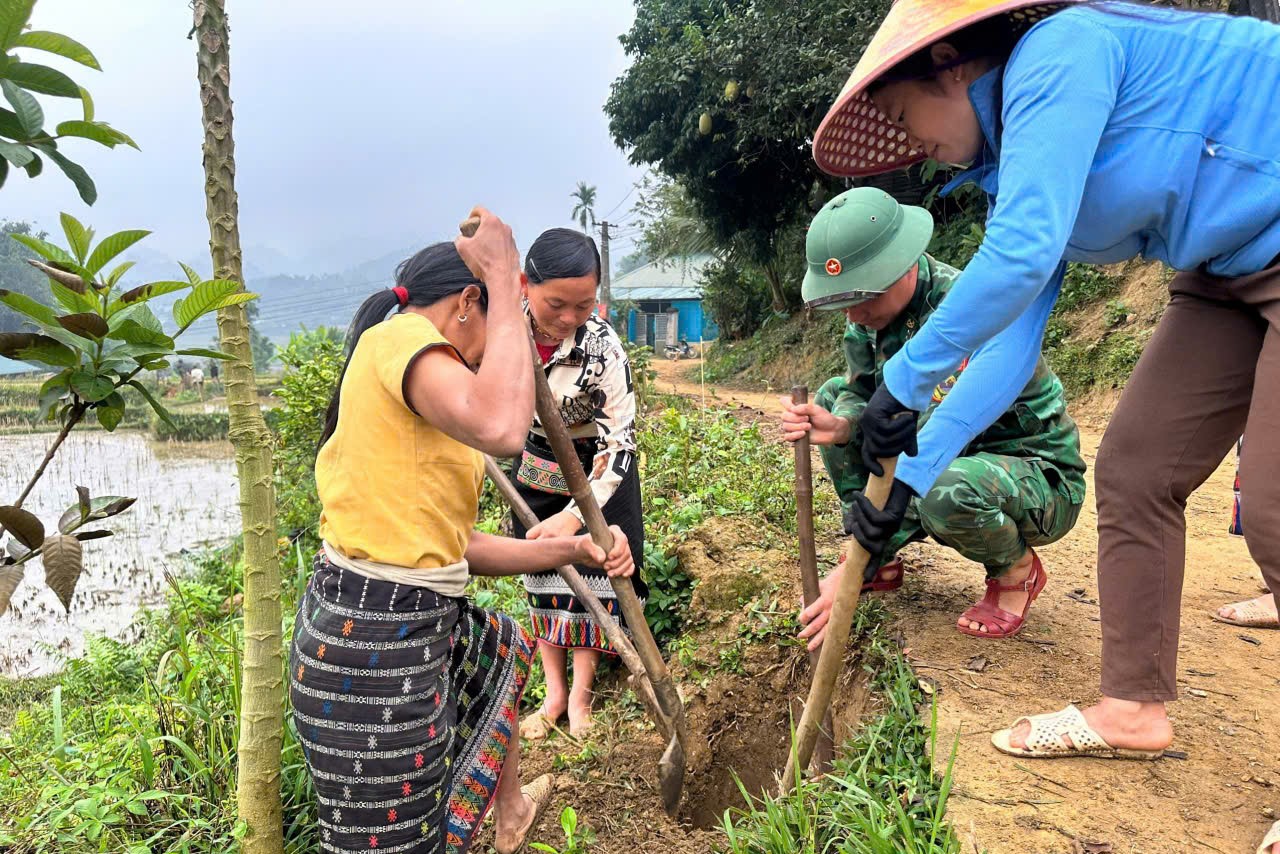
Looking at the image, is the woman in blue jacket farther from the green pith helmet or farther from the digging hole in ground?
the digging hole in ground

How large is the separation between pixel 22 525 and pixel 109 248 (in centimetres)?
50

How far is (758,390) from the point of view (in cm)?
1506

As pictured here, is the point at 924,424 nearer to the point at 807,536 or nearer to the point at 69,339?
the point at 807,536

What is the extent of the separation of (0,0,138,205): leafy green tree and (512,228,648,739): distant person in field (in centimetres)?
125

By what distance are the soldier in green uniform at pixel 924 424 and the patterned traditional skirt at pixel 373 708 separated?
1106 millimetres

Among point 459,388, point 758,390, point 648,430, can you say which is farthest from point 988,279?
point 758,390

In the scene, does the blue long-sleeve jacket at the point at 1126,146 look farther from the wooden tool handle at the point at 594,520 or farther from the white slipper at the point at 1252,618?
the white slipper at the point at 1252,618

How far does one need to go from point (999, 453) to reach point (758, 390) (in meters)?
12.3

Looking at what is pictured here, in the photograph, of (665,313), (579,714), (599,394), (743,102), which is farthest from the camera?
(665,313)

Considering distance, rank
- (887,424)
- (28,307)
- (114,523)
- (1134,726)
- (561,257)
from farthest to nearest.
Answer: (114,523) → (561,257) → (1134,726) → (887,424) → (28,307)

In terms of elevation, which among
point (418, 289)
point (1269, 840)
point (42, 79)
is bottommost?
point (1269, 840)

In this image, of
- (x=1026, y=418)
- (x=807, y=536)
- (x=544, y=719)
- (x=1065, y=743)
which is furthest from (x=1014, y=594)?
(x=544, y=719)

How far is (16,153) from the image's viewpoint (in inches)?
45.3

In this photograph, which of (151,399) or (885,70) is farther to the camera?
(885,70)
